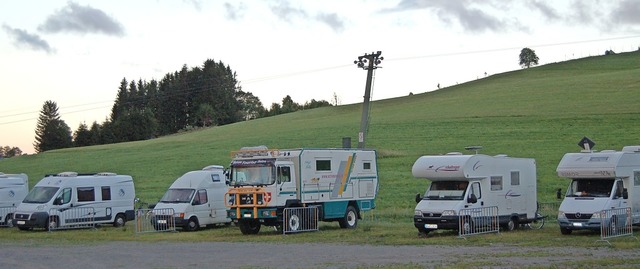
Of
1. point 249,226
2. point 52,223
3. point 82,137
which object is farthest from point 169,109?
point 249,226

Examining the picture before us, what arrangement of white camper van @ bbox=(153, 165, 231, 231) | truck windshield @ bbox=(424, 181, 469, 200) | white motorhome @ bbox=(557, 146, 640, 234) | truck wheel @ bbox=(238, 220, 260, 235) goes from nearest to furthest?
white motorhome @ bbox=(557, 146, 640, 234)
truck windshield @ bbox=(424, 181, 469, 200)
truck wheel @ bbox=(238, 220, 260, 235)
white camper van @ bbox=(153, 165, 231, 231)

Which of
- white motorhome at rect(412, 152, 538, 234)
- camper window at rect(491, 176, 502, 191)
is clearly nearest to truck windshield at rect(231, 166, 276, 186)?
white motorhome at rect(412, 152, 538, 234)

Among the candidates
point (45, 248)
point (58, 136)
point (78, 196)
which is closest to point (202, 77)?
point (58, 136)

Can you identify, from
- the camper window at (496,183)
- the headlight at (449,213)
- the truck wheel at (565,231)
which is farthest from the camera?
the camper window at (496,183)

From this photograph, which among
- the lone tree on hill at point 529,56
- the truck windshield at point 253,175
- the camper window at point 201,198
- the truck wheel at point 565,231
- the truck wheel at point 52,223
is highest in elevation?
the lone tree on hill at point 529,56

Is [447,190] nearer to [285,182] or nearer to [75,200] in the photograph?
[285,182]

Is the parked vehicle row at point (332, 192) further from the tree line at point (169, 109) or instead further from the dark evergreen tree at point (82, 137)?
the dark evergreen tree at point (82, 137)

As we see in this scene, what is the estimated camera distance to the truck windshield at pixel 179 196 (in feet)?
101

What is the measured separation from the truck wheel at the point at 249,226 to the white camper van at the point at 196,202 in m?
3.02

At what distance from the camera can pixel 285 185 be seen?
2769cm

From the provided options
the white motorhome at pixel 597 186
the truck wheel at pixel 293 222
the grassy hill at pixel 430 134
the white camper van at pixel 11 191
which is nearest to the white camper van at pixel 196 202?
the truck wheel at pixel 293 222

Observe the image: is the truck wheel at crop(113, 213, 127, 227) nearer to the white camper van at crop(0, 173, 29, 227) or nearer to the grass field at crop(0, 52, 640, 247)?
the grass field at crop(0, 52, 640, 247)

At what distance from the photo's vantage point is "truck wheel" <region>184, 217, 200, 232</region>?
30.4 metres

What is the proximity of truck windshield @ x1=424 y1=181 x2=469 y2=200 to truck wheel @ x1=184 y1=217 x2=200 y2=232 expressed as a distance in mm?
9704
